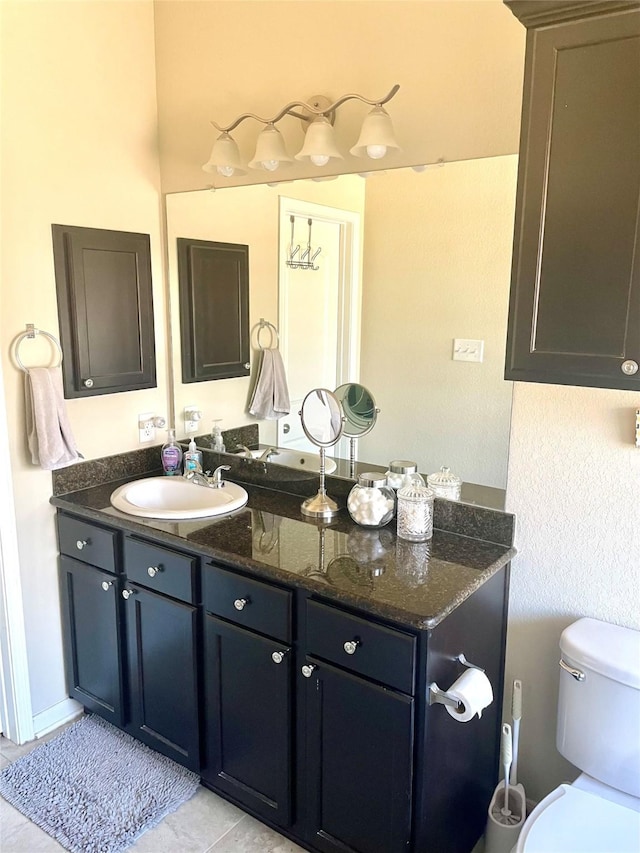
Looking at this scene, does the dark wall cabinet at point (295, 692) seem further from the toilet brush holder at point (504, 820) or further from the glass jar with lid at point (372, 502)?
the glass jar with lid at point (372, 502)

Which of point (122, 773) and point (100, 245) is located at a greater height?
point (100, 245)

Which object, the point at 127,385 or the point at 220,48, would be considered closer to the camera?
the point at 220,48

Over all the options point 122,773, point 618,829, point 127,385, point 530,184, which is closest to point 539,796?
point 618,829

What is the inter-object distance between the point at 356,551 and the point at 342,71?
146 cm

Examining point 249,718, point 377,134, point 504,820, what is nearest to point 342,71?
point 377,134

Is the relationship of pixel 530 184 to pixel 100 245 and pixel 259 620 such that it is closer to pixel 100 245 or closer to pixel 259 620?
pixel 259 620

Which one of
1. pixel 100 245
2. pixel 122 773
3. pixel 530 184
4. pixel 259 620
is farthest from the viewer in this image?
pixel 100 245

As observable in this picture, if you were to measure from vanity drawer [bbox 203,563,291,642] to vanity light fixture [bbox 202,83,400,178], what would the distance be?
1274mm

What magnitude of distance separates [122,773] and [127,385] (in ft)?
4.48

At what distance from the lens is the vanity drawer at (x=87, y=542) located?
2207 millimetres

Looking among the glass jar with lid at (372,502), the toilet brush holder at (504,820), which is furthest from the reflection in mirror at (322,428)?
the toilet brush holder at (504,820)

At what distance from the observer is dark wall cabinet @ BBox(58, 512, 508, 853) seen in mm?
1597

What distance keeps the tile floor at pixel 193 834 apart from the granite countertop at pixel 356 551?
0.86 meters

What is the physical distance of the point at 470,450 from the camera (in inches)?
78.5
